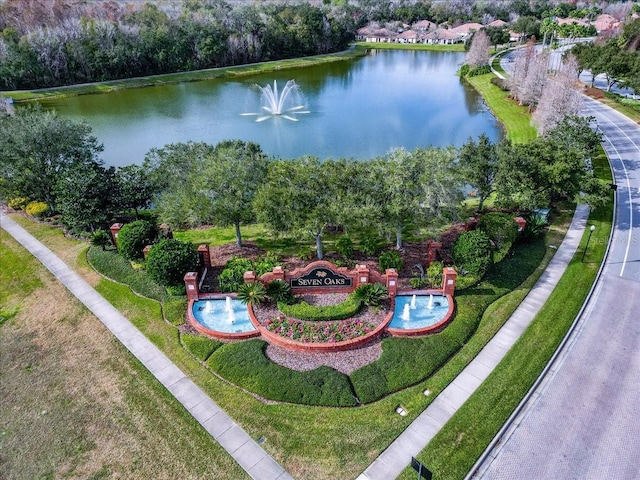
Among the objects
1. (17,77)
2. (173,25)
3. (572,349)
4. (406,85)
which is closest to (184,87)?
(173,25)

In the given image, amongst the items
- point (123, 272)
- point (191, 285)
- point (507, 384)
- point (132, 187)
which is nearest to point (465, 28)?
point (132, 187)

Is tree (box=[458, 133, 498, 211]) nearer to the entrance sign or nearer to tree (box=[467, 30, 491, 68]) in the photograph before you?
the entrance sign

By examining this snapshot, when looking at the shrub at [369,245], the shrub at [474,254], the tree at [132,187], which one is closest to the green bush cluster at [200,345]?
the shrub at [369,245]

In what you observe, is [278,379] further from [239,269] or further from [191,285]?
[239,269]

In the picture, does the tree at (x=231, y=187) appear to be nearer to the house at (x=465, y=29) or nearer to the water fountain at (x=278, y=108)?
the water fountain at (x=278, y=108)

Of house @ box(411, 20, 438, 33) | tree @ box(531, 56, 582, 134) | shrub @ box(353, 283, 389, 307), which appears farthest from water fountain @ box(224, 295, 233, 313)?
house @ box(411, 20, 438, 33)

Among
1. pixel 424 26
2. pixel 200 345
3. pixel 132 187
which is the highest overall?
pixel 424 26

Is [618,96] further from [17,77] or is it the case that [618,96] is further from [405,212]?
[17,77]
